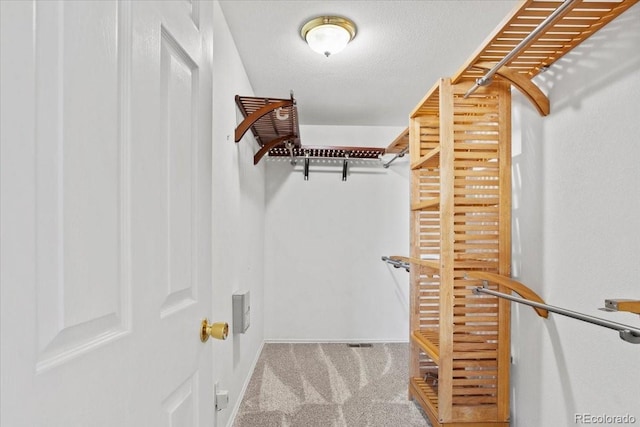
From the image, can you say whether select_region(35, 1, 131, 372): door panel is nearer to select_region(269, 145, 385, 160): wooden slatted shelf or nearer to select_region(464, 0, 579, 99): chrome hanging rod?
select_region(464, 0, 579, 99): chrome hanging rod

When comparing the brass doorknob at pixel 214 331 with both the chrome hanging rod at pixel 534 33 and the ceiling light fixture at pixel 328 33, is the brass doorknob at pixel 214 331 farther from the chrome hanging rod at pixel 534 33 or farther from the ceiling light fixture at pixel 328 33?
the ceiling light fixture at pixel 328 33

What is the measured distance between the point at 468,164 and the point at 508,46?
595 mm

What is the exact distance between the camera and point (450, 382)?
1961 millimetres

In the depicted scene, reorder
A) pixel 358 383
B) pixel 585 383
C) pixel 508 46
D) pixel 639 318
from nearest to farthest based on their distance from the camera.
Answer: pixel 639 318 → pixel 585 383 → pixel 508 46 → pixel 358 383

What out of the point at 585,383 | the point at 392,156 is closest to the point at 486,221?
the point at 585,383

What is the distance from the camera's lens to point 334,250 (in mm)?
4109

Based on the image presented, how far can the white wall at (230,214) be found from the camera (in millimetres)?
1938

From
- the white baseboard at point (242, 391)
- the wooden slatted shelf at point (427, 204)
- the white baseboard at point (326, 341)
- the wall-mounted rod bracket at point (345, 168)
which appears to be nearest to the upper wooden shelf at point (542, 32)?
the wooden slatted shelf at point (427, 204)

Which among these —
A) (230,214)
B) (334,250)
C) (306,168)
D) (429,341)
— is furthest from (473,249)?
(306,168)

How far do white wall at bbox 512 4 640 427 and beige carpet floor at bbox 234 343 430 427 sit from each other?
2.93 ft

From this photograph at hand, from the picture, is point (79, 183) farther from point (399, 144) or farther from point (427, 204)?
point (399, 144)

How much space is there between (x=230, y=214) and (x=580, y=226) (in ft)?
5.82

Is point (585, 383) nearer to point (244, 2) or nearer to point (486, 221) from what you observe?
point (486, 221)

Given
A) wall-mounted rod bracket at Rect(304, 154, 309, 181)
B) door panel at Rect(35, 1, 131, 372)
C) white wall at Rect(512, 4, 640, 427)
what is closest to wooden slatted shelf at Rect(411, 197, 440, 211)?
white wall at Rect(512, 4, 640, 427)
